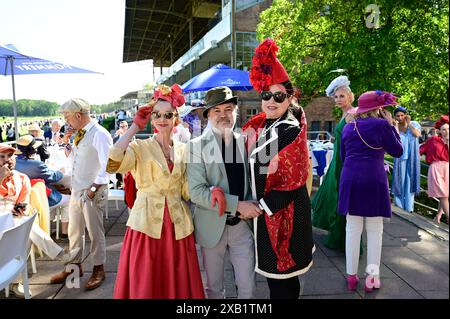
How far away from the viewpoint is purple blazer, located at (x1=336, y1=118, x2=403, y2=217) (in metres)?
2.63

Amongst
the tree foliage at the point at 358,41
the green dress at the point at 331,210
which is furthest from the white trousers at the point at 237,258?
the tree foliage at the point at 358,41

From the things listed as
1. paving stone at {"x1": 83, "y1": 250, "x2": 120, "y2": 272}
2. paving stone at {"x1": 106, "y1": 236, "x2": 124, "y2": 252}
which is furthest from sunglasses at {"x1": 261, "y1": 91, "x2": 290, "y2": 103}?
paving stone at {"x1": 106, "y1": 236, "x2": 124, "y2": 252}

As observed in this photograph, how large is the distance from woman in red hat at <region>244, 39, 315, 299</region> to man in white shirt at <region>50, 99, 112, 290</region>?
176 centimetres

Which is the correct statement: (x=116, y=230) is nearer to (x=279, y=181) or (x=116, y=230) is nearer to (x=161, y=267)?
(x=161, y=267)

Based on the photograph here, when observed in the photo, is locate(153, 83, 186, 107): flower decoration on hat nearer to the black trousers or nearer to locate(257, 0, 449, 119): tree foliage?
the black trousers

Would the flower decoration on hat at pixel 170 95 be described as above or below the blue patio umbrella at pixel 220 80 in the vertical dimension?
below

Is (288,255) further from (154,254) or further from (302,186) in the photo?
(154,254)

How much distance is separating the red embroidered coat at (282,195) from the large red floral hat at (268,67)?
23cm

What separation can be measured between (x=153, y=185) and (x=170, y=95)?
25.4 inches

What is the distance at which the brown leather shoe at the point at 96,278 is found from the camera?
10.1 ft

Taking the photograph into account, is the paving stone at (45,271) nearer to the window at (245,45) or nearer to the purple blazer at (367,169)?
the purple blazer at (367,169)

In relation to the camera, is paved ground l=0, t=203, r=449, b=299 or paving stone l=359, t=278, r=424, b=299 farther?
paved ground l=0, t=203, r=449, b=299

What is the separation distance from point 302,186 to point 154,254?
1.11 meters

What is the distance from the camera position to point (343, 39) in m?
8.55
